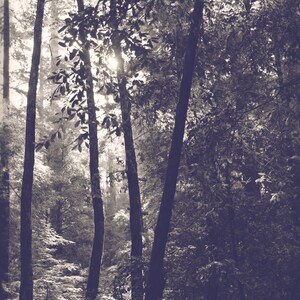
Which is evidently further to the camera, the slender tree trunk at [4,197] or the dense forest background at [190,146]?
the slender tree trunk at [4,197]

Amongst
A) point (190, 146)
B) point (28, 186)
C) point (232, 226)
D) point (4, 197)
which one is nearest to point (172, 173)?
point (190, 146)

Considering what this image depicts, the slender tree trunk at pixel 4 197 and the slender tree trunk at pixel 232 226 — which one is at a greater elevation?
the slender tree trunk at pixel 4 197

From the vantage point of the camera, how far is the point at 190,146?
816cm

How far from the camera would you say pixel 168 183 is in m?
7.80

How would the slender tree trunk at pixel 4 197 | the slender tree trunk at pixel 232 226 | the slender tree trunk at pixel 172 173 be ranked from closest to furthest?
the slender tree trunk at pixel 172 173, the slender tree trunk at pixel 232 226, the slender tree trunk at pixel 4 197

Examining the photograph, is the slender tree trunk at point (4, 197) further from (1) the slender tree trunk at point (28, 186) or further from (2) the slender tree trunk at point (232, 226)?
(2) the slender tree trunk at point (232, 226)

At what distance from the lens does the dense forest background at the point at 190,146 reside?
7.41m

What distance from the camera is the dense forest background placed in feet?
24.3

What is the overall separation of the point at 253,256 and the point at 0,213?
9226 millimetres

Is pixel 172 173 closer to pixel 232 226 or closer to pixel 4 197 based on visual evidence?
pixel 232 226

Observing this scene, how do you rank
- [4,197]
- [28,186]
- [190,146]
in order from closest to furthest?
[190,146] → [28,186] → [4,197]

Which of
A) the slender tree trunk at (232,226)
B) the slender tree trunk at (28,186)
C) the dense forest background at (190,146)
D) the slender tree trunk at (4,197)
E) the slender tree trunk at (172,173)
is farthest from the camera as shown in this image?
the slender tree trunk at (4,197)

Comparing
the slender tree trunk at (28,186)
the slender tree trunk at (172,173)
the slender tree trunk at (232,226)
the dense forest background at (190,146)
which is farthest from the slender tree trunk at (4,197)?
the slender tree trunk at (172,173)

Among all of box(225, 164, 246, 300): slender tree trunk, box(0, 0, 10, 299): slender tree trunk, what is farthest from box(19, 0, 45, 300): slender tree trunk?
box(225, 164, 246, 300): slender tree trunk
